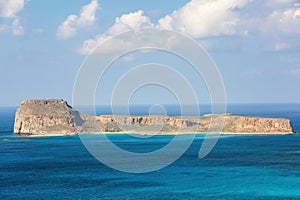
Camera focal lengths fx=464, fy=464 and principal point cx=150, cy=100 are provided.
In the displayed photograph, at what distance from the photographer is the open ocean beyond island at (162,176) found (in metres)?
91.2

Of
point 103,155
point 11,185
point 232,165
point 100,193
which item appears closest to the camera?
point 100,193

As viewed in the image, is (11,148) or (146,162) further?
(11,148)

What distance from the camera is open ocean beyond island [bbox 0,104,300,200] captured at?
9119 centimetres

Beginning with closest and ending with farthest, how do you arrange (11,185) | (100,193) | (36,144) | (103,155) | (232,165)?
(100,193) < (11,185) < (232,165) < (103,155) < (36,144)

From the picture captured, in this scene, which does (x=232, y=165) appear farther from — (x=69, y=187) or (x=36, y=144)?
(x=36, y=144)

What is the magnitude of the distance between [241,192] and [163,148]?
73.2 meters

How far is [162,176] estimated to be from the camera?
108 meters

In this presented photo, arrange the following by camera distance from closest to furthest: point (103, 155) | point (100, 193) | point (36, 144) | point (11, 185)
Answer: point (100, 193), point (11, 185), point (103, 155), point (36, 144)

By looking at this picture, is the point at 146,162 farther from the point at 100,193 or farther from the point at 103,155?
the point at 100,193

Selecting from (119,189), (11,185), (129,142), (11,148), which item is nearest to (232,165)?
(119,189)

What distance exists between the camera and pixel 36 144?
180m

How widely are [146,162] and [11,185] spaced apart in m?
40.9

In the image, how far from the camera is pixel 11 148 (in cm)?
16675

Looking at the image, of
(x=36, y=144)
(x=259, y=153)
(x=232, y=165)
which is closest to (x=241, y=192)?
(x=232, y=165)
